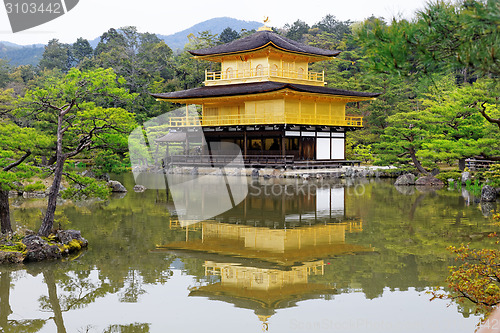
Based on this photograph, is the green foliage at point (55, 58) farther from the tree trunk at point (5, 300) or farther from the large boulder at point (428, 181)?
the tree trunk at point (5, 300)

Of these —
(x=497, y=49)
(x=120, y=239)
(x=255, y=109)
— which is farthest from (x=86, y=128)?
(x=255, y=109)

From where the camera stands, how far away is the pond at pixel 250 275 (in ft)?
22.7

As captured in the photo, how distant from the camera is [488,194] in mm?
18562

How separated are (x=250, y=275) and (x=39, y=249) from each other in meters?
4.50

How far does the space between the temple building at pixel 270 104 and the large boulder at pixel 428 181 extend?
8013 millimetres

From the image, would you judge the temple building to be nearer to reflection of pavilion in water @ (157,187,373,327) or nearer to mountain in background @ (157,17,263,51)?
reflection of pavilion in water @ (157,187,373,327)

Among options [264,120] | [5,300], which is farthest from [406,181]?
[5,300]

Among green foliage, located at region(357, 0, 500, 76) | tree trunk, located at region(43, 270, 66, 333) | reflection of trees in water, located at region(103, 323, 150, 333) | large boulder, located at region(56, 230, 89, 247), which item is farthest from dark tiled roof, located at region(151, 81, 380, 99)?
green foliage, located at region(357, 0, 500, 76)

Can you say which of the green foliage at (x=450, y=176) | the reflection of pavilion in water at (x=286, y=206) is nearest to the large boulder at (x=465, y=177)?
the green foliage at (x=450, y=176)

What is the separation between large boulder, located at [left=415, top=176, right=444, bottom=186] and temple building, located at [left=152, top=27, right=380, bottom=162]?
8013 millimetres

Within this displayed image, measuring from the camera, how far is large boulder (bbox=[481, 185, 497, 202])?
1850 cm

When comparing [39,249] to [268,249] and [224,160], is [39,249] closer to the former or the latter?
[268,249]

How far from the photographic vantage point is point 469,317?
6930 millimetres

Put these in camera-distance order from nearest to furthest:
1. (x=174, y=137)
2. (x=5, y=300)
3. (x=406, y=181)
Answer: (x=5, y=300) → (x=406, y=181) → (x=174, y=137)
